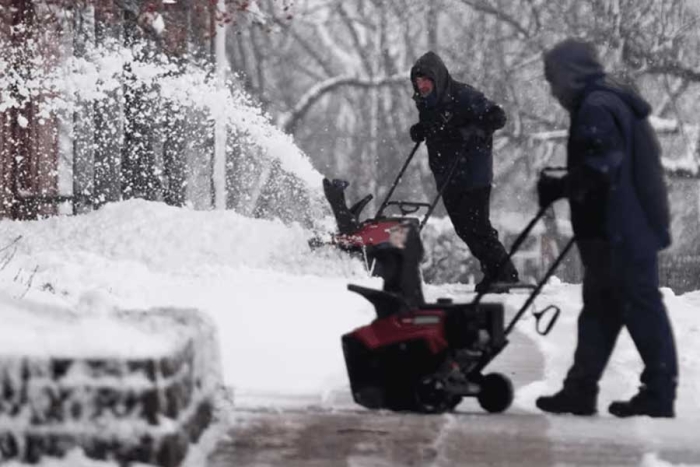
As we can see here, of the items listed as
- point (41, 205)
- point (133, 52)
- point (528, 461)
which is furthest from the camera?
point (133, 52)

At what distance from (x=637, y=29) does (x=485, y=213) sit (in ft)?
61.5

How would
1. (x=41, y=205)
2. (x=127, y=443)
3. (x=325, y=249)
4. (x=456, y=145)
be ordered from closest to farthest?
1. (x=127, y=443)
2. (x=456, y=145)
3. (x=325, y=249)
4. (x=41, y=205)

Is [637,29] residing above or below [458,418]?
above

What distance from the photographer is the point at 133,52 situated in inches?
970

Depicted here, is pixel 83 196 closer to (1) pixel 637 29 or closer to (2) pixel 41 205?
(2) pixel 41 205

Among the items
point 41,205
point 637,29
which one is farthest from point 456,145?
point 637,29

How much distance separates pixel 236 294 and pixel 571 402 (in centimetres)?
591

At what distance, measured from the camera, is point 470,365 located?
831cm

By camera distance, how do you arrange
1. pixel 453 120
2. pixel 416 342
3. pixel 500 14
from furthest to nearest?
pixel 500 14 < pixel 453 120 < pixel 416 342

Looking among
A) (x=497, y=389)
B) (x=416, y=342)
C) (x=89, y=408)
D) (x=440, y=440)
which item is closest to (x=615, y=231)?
(x=497, y=389)

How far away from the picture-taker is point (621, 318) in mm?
8531

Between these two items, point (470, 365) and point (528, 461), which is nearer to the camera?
point (528, 461)

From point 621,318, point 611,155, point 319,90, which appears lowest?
point 621,318

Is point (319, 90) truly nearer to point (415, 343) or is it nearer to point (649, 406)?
point (649, 406)
